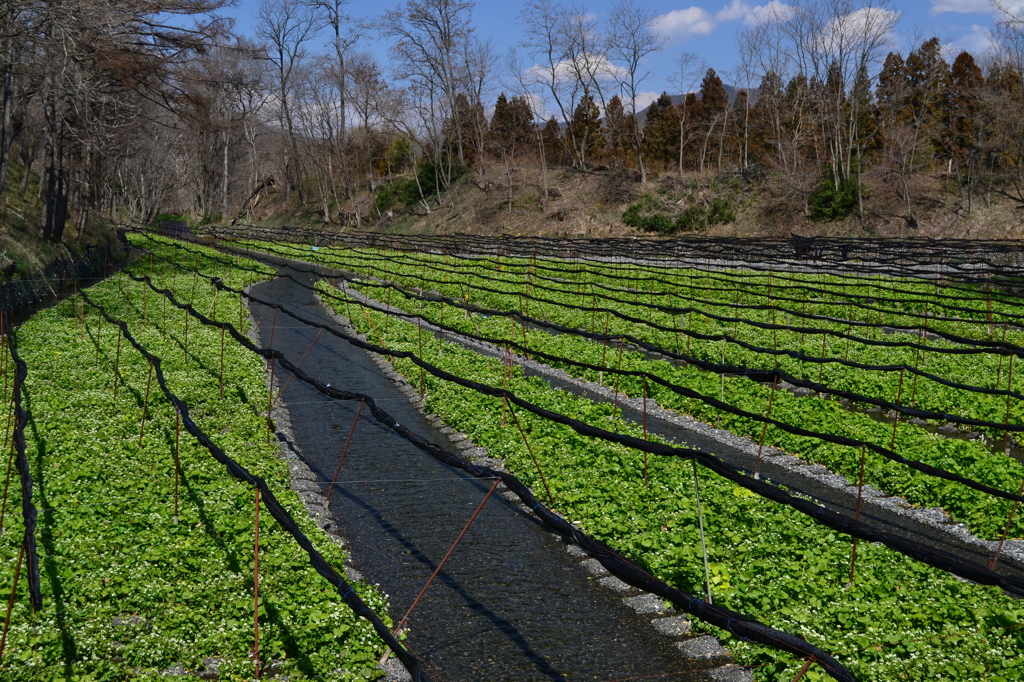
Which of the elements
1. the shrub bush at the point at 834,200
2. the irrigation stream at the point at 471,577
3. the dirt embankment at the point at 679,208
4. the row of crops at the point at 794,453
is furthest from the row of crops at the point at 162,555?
the shrub bush at the point at 834,200

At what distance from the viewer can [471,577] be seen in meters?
11.7

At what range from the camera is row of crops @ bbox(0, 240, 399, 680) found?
346 inches

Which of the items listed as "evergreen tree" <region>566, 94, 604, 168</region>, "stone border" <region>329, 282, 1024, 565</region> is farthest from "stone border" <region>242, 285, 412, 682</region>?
"evergreen tree" <region>566, 94, 604, 168</region>

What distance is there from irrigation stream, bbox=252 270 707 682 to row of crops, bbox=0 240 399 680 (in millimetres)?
840

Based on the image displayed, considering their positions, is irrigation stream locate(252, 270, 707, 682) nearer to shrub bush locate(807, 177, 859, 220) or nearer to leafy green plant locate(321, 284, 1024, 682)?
leafy green plant locate(321, 284, 1024, 682)

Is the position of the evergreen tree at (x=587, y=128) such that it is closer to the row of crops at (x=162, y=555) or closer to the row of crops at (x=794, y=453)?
the row of crops at (x=794, y=453)

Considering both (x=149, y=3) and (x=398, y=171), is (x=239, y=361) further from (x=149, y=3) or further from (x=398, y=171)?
(x=398, y=171)

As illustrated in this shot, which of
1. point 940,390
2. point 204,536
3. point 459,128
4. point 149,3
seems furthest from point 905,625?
point 459,128

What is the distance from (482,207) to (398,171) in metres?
20.3

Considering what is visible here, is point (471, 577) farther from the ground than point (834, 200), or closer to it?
closer to it

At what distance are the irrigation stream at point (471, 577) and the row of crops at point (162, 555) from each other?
84cm

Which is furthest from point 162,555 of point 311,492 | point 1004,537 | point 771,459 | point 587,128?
point 587,128

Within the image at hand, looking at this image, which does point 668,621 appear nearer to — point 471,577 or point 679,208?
point 471,577

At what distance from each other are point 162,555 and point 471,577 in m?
4.21
